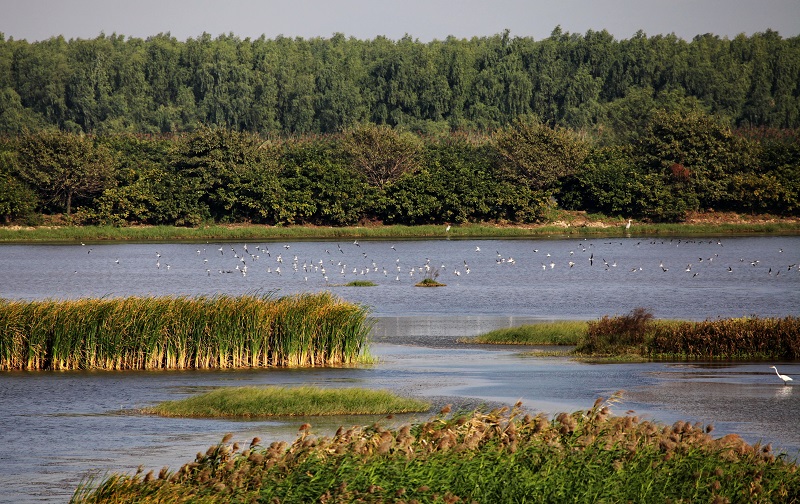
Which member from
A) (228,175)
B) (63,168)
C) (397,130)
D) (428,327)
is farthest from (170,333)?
(397,130)

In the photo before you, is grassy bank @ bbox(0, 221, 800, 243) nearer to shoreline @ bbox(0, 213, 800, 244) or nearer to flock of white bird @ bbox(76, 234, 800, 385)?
shoreline @ bbox(0, 213, 800, 244)

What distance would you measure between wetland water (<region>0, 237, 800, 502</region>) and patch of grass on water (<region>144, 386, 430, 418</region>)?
674 millimetres

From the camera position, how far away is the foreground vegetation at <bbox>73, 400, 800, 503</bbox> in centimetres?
1411

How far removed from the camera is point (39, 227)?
316 feet

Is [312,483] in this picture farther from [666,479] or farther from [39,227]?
[39,227]

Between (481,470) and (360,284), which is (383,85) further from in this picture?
(481,470)

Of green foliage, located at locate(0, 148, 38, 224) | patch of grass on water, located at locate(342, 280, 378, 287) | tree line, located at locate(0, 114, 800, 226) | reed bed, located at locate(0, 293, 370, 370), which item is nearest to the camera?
reed bed, located at locate(0, 293, 370, 370)

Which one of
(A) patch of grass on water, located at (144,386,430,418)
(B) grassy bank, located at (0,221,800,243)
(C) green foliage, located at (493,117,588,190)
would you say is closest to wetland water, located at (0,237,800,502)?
(A) patch of grass on water, located at (144,386,430,418)

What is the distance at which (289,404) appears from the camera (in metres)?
25.7

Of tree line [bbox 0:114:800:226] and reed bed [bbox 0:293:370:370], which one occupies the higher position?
tree line [bbox 0:114:800:226]

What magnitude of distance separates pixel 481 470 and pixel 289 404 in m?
11.5

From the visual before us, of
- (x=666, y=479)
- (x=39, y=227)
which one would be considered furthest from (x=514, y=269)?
(x=666, y=479)

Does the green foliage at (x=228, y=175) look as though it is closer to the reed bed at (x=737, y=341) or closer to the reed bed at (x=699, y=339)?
the reed bed at (x=699, y=339)

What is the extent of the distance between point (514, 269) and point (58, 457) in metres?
53.7
